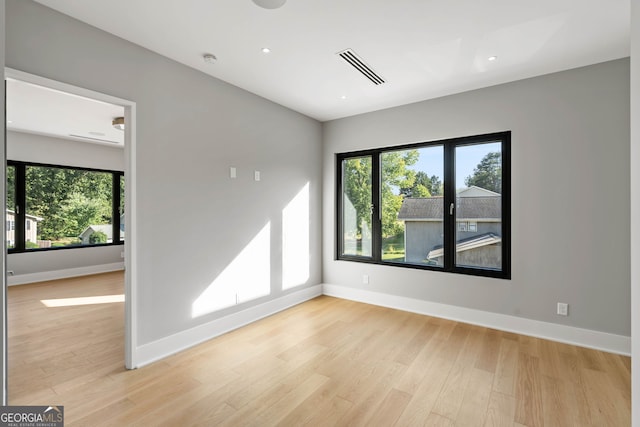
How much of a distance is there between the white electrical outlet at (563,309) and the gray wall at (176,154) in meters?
3.20

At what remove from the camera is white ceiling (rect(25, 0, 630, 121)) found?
81.7 inches

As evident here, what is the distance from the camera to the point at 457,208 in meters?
3.68

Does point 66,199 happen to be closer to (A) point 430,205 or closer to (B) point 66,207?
(B) point 66,207

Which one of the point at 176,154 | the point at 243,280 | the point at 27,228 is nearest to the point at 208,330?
the point at 243,280

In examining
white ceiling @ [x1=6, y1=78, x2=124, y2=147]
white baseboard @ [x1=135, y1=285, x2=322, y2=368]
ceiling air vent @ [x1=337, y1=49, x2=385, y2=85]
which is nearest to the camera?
white baseboard @ [x1=135, y1=285, x2=322, y2=368]

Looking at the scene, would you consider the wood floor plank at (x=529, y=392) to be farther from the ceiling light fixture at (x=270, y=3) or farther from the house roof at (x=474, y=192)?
the ceiling light fixture at (x=270, y=3)

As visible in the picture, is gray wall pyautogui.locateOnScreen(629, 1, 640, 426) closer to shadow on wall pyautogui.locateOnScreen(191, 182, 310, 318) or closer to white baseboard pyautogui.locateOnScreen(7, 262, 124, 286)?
shadow on wall pyautogui.locateOnScreen(191, 182, 310, 318)

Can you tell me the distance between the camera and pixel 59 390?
2.16m

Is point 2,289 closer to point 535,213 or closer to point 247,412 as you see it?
point 247,412

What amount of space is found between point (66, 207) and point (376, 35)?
6865 millimetres

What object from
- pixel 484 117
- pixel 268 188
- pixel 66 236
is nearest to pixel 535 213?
pixel 484 117

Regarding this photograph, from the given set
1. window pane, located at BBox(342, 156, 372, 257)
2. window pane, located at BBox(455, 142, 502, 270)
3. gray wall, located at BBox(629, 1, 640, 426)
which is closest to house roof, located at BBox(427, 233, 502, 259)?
window pane, located at BBox(455, 142, 502, 270)

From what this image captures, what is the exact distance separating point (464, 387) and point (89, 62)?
12.6 feet
